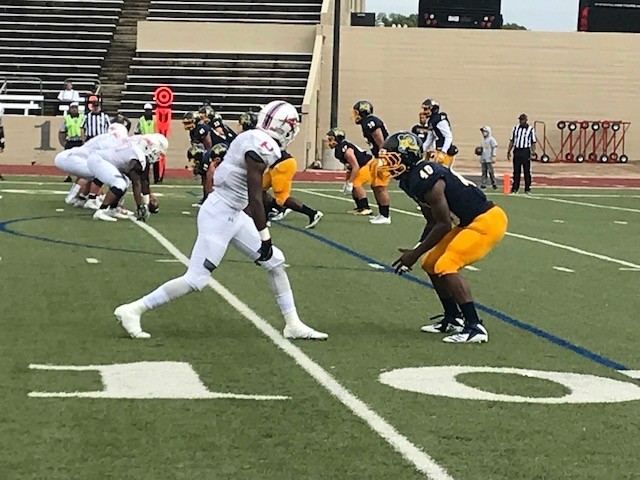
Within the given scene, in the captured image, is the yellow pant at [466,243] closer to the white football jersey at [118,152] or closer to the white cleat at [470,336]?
the white cleat at [470,336]

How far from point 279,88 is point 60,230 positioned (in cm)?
2277

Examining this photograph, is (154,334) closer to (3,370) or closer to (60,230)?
(3,370)

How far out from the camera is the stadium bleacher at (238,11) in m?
41.4

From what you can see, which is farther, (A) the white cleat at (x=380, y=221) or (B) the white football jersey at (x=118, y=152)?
(A) the white cleat at (x=380, y=221)

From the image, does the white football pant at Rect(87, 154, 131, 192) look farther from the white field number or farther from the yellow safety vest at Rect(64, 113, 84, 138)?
the white field number

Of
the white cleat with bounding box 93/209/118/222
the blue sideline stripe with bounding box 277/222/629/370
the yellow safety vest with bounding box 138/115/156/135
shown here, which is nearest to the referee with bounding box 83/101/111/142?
the yellow safety vest with bounding box 138/115/156/135

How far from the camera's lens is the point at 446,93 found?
129 feet

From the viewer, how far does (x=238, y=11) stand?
4188 cm

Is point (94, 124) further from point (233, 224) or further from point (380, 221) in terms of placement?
point (233, 224)

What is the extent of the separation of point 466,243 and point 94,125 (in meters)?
16.4

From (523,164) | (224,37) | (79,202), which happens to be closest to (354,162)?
(79,202)

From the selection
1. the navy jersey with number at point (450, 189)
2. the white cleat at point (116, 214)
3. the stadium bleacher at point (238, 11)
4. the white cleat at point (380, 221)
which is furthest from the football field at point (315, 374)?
the stadium bleacher at point (238, 11)

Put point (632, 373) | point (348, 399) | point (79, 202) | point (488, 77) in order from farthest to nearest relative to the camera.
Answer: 1. point (488, 77)
2. point (79, 202)
3. point (632, 373)
4. point (348, 399)

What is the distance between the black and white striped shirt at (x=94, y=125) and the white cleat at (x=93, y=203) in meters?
5.38
